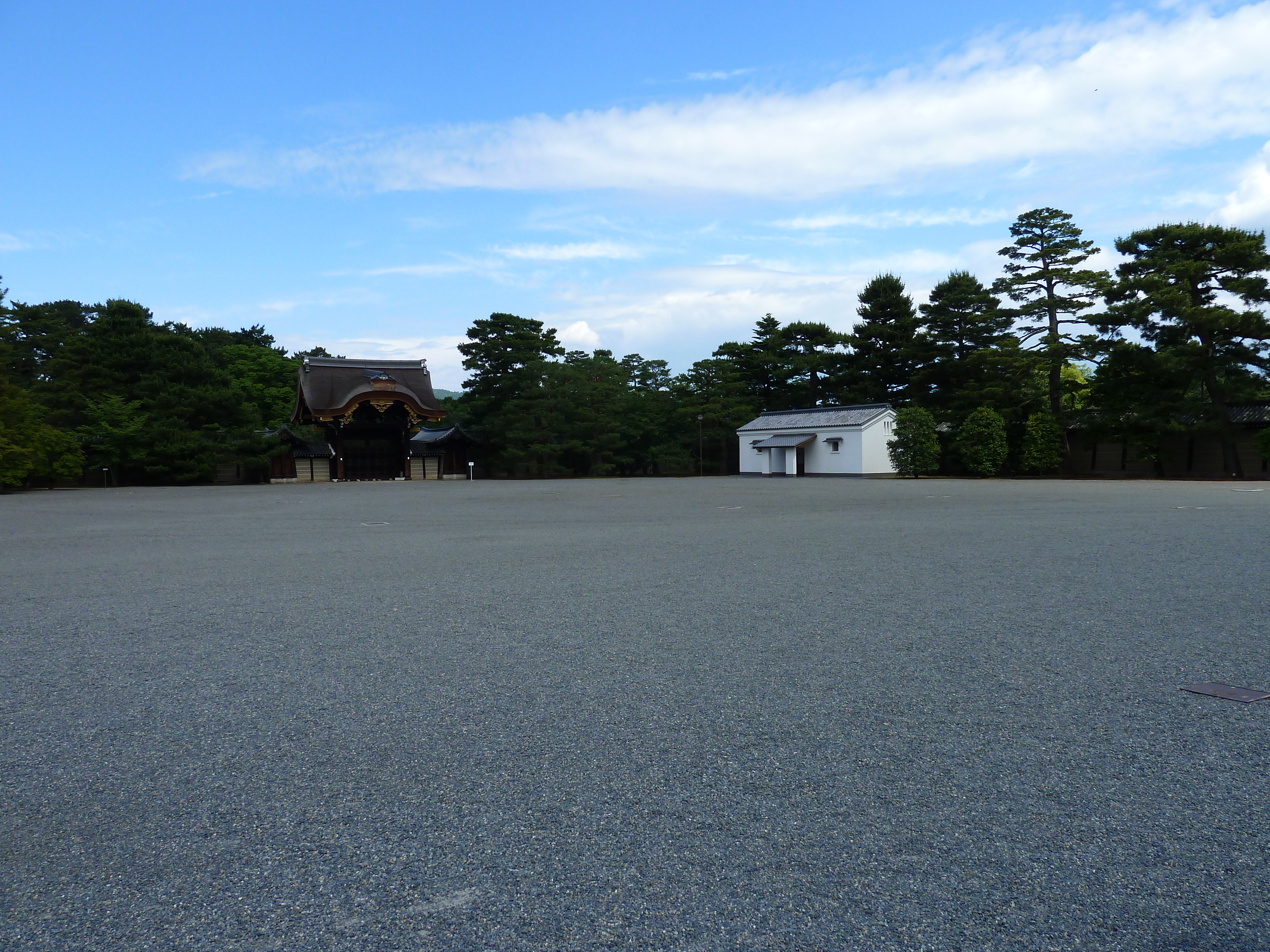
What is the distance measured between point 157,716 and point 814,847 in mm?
2712

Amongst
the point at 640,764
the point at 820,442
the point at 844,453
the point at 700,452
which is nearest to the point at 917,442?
the point at 844,453

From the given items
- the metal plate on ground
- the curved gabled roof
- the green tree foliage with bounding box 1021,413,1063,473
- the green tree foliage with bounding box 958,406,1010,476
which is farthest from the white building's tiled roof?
the metal plate on ground

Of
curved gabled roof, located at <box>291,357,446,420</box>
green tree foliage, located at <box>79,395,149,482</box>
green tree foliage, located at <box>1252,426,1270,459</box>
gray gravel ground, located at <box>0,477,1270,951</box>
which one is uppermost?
curved gabled roof, located at <box>291,357,446,420</box>

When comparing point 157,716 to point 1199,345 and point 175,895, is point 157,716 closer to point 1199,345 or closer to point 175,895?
point 175,895

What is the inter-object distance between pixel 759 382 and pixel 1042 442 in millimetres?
18140

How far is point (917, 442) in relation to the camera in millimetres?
33938

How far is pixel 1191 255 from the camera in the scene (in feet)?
91.2

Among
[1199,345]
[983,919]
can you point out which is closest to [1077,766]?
[983,919]

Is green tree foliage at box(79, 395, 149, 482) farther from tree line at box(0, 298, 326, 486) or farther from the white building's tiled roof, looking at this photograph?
the white building's tiled roof

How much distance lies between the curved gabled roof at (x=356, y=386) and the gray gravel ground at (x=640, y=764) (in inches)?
1269

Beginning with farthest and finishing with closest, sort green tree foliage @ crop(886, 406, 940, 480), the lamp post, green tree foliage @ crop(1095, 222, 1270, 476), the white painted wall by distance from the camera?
the lamp post
the white painted wall
green tree foliage @ crop(886, 406, 940, 480)
green tree foliage @ crop(1095, 222, 1270, 476)

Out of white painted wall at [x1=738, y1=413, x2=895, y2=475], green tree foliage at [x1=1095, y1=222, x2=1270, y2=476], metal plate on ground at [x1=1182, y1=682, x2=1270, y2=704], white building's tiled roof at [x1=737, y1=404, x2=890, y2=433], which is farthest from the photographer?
white building's tiled roof at [x1=737, y1=404, x2=890, y2=433]

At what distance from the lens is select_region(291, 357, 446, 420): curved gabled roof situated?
37.5 meters

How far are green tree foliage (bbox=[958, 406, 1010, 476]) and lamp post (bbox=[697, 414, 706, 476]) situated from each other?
44.1 ft
